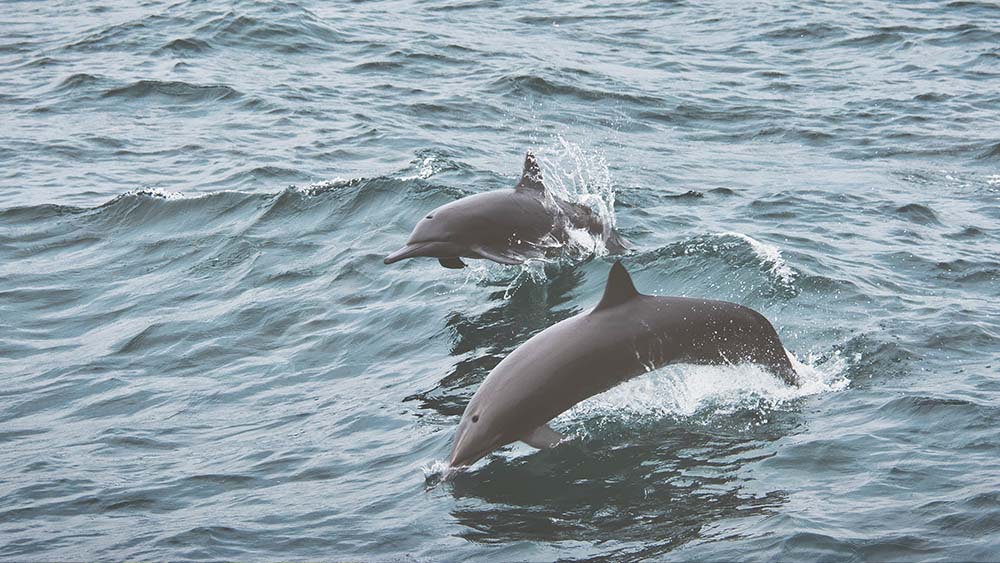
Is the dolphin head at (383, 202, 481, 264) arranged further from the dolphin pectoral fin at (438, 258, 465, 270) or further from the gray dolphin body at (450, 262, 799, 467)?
the gray dolphin body at (450, 262, 799, 467)

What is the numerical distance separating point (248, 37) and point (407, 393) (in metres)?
17.0

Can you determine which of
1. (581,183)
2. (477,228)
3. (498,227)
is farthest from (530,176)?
(581,183)

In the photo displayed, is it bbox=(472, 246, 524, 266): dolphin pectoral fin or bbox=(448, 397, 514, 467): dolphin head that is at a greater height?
bbox=(448, 397, 514, 467): dolphin head

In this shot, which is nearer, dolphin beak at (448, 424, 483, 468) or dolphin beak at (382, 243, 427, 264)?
dolphin beak at (448, 424, 483, 468)

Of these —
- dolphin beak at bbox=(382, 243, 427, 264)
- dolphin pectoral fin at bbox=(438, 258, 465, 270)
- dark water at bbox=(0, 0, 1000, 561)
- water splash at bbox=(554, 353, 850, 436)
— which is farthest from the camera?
dolphin pectoral fin at bbox=(438, 258, 465, 270)

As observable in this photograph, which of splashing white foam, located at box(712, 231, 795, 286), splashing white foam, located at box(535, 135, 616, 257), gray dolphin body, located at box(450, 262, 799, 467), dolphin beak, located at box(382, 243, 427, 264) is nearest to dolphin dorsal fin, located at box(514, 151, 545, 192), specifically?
splashing white foam, located at box(535, 135, 616, 257)

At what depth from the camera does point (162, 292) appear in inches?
579

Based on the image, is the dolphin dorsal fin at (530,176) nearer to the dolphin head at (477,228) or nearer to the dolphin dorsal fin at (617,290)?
the dolphin head at (477,228)

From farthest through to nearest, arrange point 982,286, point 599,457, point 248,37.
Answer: point 248,37 → point 982,286 → point 599,457

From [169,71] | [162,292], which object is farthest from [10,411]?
[169,71]

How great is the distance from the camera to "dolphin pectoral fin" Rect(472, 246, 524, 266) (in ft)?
45.2

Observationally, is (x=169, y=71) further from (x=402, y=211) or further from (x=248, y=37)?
(x=402, y=211)

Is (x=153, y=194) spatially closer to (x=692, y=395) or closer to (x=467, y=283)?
(x=467, y=283)

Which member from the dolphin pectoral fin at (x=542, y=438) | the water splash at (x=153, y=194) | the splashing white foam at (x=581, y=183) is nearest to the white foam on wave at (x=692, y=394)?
the dolphin pectoral fin at (x=542, y=438)
